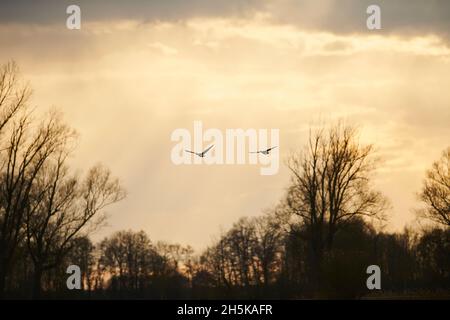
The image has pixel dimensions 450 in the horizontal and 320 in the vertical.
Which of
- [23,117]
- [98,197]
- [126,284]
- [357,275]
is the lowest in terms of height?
[126,284]

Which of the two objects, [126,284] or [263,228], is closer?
[263,228]

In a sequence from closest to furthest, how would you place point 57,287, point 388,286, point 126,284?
1. point 57,287
2. point 388,286
3. point 126,284

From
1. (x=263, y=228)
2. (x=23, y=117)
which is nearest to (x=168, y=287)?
(x=263, y=228)

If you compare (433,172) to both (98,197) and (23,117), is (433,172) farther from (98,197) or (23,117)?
(23,117)

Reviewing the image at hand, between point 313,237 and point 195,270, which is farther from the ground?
point 313,237

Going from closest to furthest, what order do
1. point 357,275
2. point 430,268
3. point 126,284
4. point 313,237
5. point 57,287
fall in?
point 357,275, point 313,237, point 57,287, point 430,268, point 126,284

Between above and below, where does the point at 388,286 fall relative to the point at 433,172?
below

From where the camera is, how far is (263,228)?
71.8 metres

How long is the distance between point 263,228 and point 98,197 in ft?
98.6

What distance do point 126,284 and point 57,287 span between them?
3200cm

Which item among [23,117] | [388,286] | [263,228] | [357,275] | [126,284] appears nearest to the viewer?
[357,275]
